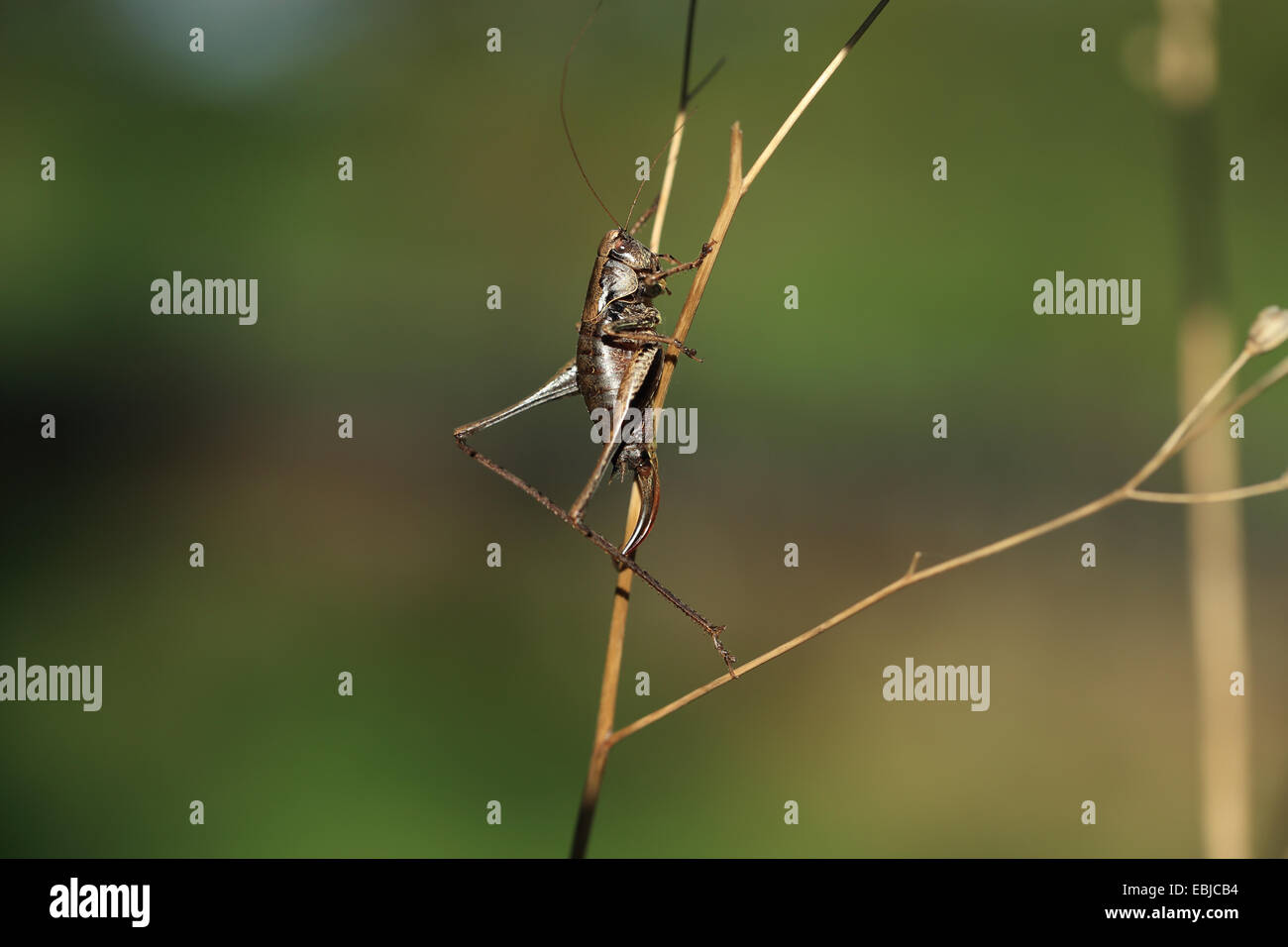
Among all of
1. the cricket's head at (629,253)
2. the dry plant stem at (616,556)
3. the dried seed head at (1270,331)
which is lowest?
→ the dry plant stem at (616,556)

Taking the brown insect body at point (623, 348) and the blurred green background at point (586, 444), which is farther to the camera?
the blurred green background at point (586, 444)

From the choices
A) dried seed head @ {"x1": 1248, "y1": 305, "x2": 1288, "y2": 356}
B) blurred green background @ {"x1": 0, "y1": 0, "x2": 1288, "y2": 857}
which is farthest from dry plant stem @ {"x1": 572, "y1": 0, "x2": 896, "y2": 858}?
blurred green background @ {"x1": 0, "y1": 0, "x2": 1288, "y2": 857}

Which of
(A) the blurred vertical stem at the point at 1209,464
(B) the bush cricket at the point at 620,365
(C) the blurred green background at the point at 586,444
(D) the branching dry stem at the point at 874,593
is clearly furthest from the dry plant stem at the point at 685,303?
(C) the blurred green background at the point at 586,444

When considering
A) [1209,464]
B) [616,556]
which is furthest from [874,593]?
[1209,464]

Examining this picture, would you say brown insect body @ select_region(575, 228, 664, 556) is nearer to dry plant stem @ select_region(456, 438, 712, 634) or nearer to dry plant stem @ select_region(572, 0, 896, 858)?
dry plant stem @ select_region(456, 438, 712, 634)

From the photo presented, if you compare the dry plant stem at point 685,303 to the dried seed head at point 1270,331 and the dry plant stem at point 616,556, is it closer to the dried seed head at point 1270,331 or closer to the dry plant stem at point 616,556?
the dry plant stem at point 616,556

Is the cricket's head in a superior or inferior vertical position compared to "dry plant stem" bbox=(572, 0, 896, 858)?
superior

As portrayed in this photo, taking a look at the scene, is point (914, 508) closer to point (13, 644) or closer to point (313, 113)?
point (13, 644)

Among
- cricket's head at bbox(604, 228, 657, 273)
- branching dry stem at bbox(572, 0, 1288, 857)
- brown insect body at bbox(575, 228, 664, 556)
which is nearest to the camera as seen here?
branching dry stem at bbox(572, 0, 1288, 857)
